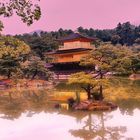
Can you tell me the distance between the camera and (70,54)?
5088 cm

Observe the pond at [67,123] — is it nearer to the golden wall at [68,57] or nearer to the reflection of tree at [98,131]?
the reflection of tree at [98,131]

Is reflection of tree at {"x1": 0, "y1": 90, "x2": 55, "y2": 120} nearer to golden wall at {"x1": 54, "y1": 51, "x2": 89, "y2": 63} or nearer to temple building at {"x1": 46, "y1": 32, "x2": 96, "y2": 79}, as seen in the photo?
temple building at {"x1": 46, "y1": 32, "x2": 96, "y2": 79}

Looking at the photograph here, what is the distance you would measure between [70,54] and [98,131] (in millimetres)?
35795

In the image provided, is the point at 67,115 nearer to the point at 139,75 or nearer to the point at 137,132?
the point at 137,132

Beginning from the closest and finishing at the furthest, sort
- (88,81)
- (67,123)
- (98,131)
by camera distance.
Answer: (98,131) < (67,123) < (88,81)

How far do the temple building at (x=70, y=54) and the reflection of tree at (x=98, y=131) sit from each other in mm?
31920

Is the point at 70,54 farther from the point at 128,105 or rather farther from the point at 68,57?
the point at 128,105

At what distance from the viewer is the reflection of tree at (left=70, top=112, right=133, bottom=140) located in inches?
559

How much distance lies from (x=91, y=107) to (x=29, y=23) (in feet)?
48.8

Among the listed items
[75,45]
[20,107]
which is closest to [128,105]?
[20,107]

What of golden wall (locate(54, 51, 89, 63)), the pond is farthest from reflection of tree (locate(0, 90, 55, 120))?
golden wall (locate(54, 51, 89, 63))

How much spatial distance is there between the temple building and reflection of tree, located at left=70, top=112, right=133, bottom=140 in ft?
105

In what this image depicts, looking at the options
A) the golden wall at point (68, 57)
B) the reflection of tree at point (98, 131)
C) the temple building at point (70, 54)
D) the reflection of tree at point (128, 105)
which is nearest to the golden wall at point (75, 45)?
the temple building at point (70, 54)

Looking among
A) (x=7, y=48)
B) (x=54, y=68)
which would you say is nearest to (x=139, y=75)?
(x=54, y=68)
